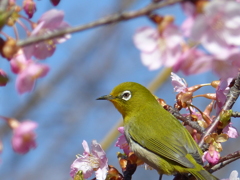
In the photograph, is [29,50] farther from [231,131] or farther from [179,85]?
[231,131]

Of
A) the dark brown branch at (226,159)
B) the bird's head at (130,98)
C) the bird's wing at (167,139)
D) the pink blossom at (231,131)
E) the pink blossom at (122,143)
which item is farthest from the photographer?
the bird's head at (130,98)

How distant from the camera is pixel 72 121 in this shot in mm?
10055

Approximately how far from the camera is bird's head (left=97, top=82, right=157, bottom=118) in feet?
14.0

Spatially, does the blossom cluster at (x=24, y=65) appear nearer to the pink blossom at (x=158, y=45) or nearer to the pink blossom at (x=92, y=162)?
the pink blossom at (x=158, y=45)

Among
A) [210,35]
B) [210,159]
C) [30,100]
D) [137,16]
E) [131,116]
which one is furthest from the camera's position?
[30,100]

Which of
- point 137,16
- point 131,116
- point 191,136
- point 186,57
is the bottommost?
point 191,136

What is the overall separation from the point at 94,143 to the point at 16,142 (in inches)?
51.7

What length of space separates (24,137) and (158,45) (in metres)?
0.61

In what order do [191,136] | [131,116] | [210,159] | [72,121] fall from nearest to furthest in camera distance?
[210,159], [191,136], [131,116], [72,121]

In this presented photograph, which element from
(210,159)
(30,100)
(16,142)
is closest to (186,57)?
(16,142)

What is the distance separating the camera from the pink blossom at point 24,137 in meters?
1.52

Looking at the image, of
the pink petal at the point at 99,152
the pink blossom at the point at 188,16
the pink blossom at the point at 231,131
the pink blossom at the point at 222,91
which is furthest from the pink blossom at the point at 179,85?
the pink blossom at the point at 188,16

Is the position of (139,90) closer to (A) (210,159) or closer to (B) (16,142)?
(A) (210,159)

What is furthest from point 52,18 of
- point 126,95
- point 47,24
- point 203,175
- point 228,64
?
point 126,95
